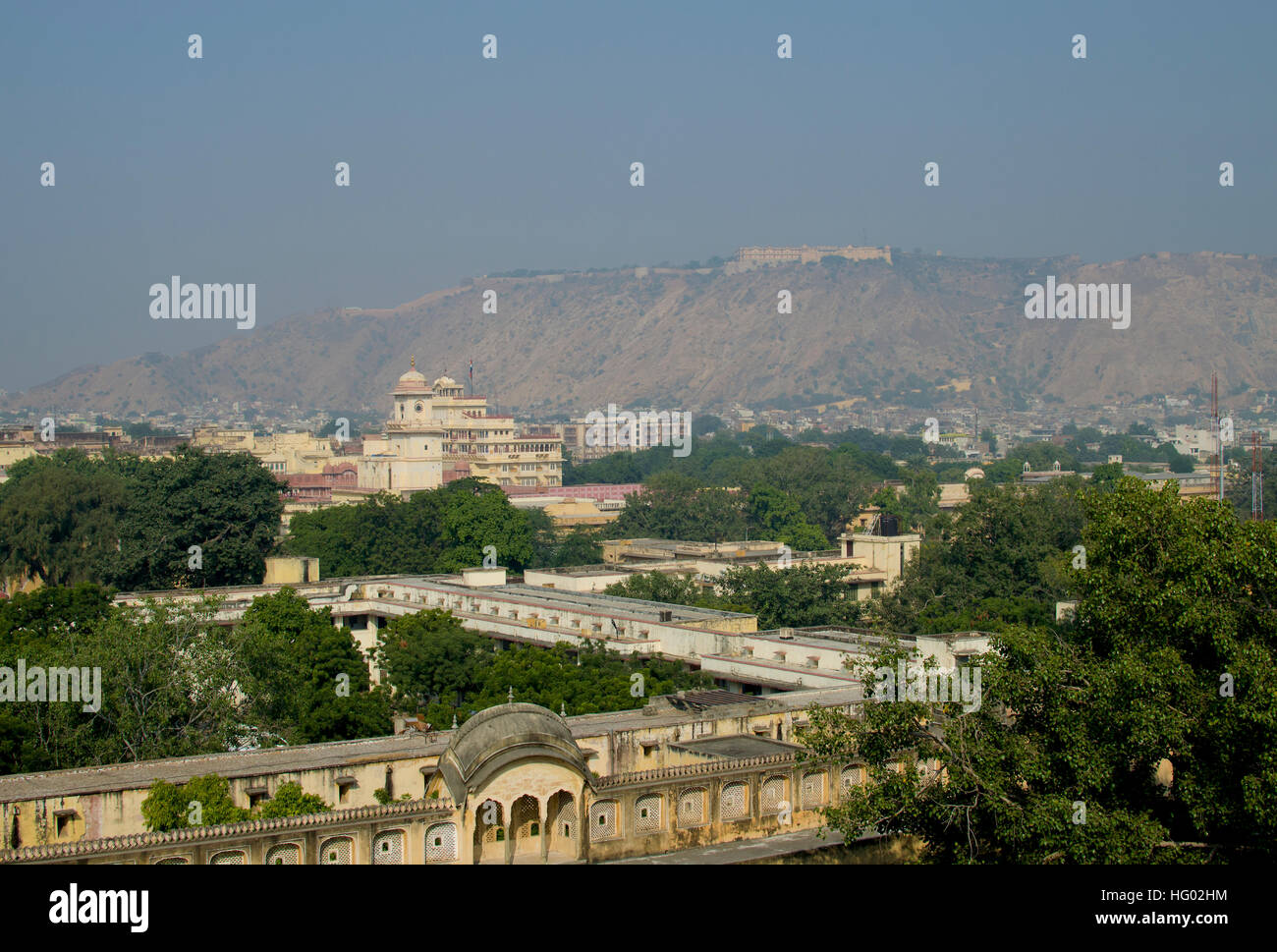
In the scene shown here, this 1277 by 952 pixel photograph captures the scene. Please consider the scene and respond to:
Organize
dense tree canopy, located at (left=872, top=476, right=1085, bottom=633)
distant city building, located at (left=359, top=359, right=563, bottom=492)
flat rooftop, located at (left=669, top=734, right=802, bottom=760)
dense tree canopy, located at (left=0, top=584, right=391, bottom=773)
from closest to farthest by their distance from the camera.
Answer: flat rooftop, located at (left=669, top=734, right=802, bottom=760)
dense tree canopy, located at (left=0, top=584, right=391, bottom=773)
dense tree canopy, located at (left=872, top=476, right=1085, bottom=633)
distant city building, located at (left=359, top=359, right=563, bottom=492)

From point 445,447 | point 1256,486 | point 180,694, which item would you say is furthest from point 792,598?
point 445,447

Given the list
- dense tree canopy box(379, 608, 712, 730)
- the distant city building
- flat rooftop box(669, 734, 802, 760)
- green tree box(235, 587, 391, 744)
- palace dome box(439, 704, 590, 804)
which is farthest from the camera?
the distant city building

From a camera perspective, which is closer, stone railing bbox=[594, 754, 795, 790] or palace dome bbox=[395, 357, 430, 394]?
stone railing bbox=[594, 754, 795, 790]

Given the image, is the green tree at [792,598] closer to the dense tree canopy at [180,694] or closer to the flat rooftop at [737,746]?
the dense tree canopy at [180,694]

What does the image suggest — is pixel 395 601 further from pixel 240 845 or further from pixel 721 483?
pixel 721 483

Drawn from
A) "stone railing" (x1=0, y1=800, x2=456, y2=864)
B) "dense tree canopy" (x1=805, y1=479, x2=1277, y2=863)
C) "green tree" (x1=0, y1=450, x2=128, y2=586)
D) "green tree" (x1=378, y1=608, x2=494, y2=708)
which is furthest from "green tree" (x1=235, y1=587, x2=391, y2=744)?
"green tree" (x1=0, y1=450, x2=128, y2=586)

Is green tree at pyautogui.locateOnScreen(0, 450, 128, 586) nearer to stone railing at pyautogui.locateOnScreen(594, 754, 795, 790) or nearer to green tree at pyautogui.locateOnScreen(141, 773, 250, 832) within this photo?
green tree at pyautogui.locateOnScreen(141, 773, 250, 832)
